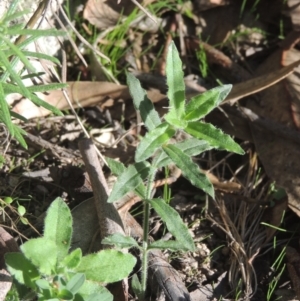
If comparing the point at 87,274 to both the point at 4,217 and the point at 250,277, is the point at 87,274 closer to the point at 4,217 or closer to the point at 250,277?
the point at 4,217

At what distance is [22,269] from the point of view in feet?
7.36

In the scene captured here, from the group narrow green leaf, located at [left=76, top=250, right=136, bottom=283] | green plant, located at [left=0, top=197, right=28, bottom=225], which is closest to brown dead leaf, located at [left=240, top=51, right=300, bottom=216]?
narrow green leaf, located at [left=76, top=250, right=136, bottom=283]

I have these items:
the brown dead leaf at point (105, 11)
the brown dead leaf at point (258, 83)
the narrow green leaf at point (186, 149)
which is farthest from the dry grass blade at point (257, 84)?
the narrow green leaf at point (186, 149)

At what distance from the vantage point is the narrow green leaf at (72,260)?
88.8 inches

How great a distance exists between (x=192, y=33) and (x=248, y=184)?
1.21 meters

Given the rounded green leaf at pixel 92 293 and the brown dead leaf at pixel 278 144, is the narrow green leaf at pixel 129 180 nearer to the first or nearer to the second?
the rounded green leaf at pixel 92 293

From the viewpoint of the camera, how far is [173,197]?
3193mm

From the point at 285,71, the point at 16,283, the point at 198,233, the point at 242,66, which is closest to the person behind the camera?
the point at 16,283

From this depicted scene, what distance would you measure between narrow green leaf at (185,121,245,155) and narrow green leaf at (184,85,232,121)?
35mm

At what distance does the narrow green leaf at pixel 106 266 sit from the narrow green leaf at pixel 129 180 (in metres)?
0.26

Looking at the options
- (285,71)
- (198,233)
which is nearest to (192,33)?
(285,71)

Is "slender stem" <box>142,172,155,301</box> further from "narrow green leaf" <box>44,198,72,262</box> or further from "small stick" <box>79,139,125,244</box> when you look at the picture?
"narrow green leaf" <box>44,198,72,262</box>

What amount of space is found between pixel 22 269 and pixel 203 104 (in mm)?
961

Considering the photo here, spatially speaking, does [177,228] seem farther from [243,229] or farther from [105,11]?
[105,11]
